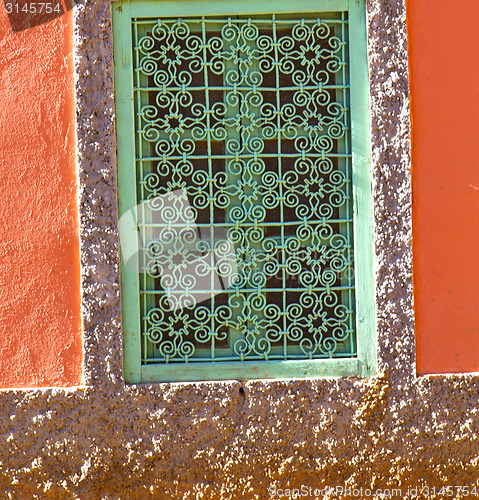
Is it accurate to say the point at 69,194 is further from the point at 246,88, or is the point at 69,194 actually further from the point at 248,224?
the point at 246,88

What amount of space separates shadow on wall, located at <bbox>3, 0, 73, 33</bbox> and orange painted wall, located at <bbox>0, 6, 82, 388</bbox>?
0.03m

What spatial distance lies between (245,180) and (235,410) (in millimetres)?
1295

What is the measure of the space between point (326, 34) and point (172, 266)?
62.4 inches

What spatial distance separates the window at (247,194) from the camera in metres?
3.53

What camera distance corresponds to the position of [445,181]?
3.54 meters

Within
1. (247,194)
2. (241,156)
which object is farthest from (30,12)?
(247,194)

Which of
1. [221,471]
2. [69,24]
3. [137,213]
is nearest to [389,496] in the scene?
[221,471]

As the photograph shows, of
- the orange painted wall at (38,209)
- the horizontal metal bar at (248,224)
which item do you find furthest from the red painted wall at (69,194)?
the horizontal metal bar at (248,224)

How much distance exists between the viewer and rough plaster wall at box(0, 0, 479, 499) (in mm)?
3459

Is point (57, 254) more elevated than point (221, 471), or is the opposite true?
point (57, 254)

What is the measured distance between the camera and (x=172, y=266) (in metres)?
3.57

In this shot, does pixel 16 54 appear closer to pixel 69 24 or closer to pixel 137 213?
pixel 69 24

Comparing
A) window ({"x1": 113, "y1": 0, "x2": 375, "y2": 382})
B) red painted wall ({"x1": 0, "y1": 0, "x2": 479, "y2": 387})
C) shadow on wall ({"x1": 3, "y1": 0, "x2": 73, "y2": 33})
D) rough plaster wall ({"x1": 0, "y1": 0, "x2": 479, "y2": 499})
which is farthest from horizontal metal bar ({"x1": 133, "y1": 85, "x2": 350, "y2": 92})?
shadow on wall ({"x1": 3, "y1": 0, "x2": 73, "y2": 33})

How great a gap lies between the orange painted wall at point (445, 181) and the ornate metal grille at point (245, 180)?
40 cm
